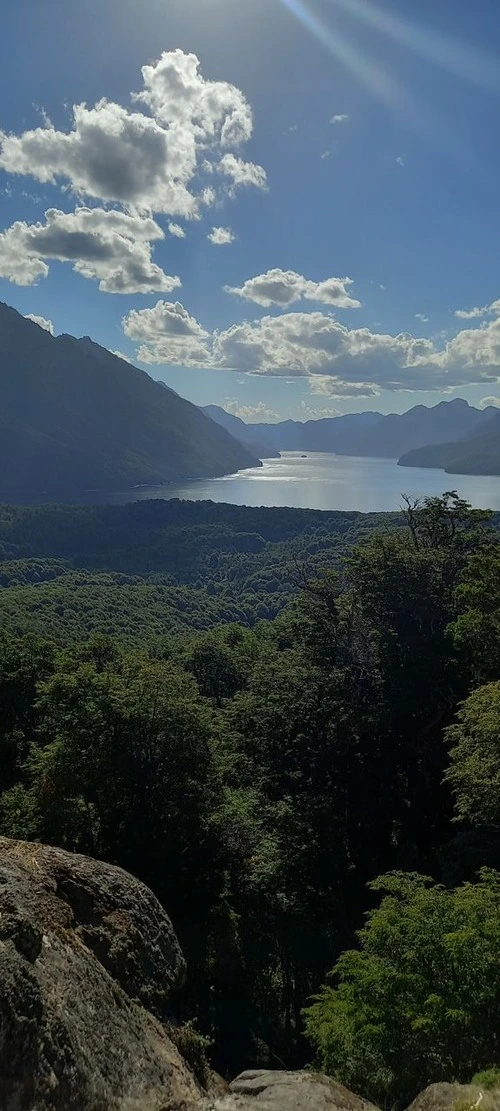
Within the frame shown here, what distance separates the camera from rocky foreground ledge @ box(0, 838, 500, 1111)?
16.8 feet

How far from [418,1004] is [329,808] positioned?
12592 mm

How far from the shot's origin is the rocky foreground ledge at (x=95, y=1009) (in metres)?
5.12

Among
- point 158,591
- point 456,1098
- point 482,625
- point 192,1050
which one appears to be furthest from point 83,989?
point 158,591

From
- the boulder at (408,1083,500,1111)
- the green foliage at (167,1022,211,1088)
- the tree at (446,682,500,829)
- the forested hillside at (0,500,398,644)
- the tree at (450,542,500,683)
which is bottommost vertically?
the forested hillside at (0,500,398,644)

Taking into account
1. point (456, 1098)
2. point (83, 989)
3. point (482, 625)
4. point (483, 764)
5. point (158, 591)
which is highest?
point (482, 625)

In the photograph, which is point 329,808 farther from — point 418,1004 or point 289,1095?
point 289,1095

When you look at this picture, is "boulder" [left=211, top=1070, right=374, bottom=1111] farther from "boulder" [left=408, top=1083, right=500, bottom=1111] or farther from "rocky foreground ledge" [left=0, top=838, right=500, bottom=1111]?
"boulder" [left=408, top=1083, right=500, bottom=1111]

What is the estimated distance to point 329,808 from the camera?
779 inches

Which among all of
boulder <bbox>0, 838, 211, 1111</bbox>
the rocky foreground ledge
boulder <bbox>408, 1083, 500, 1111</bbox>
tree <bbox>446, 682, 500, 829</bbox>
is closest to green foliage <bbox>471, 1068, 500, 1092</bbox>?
boulder <bbox>408, 1083, 500, 1111</bbox>

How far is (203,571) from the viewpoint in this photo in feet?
639

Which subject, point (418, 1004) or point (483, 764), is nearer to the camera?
point (418, 1004)

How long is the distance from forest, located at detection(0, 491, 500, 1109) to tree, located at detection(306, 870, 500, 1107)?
0.03m

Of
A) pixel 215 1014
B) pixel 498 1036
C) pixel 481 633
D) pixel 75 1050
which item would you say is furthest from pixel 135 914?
pixel 481 633

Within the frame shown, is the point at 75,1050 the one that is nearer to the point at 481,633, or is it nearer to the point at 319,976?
the point at 319,976
